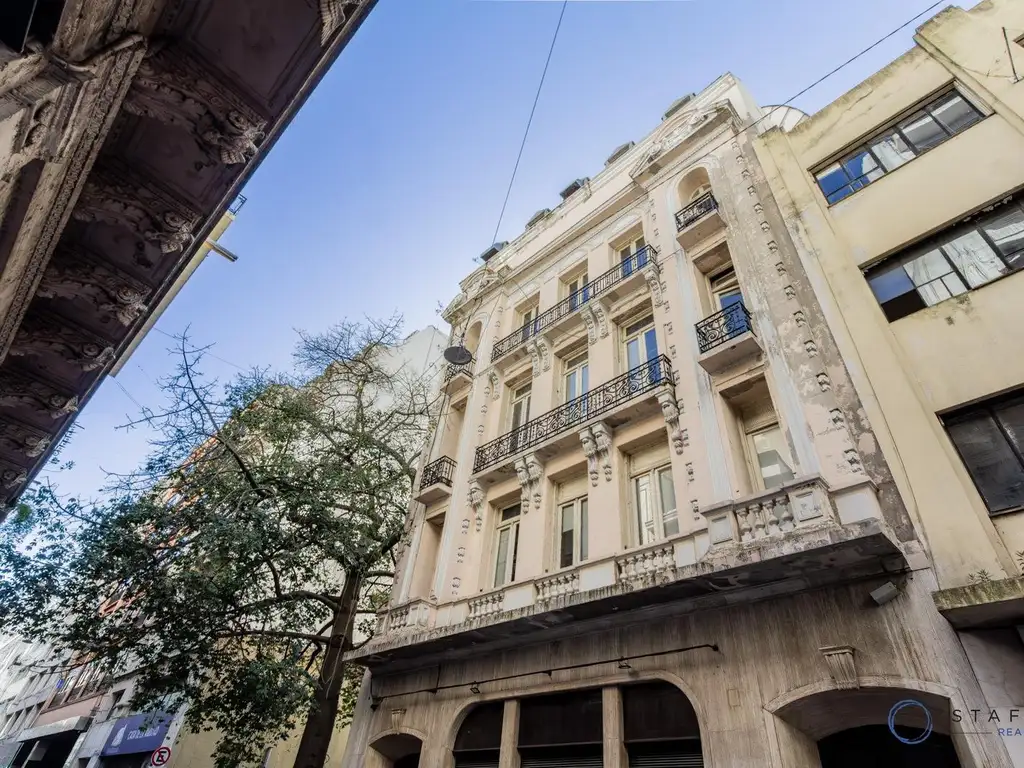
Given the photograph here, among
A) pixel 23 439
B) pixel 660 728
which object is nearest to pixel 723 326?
pixel 660 728

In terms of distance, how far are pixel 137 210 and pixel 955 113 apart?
12896 millimetres

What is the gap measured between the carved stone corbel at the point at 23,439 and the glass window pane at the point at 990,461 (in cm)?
1208

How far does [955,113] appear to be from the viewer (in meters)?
9.52

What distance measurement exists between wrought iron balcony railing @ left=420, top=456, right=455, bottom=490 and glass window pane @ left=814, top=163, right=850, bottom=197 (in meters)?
10.7

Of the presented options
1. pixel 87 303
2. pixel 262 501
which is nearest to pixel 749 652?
pixel 87 303

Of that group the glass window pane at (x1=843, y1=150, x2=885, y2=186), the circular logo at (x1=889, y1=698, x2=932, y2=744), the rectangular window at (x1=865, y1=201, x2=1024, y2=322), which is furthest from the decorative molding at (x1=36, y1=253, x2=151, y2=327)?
the glass window pane at (x1=843, y1=150, x2=885, y2=186)

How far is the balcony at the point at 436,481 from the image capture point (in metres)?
13.7

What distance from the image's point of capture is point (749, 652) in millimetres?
6938

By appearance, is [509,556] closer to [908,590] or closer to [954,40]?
[908,590]

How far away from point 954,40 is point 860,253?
5.10 metres

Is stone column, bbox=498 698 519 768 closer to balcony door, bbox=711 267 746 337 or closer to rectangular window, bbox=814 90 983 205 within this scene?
balcony door, bbox=711 267 746 337

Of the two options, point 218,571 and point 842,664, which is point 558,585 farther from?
point 218,571

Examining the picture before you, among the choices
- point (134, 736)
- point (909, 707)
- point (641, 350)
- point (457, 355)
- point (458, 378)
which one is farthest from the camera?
point (134, 736)

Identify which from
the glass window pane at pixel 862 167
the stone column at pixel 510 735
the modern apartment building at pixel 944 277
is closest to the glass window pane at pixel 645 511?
the stone column at pixel 510 735
